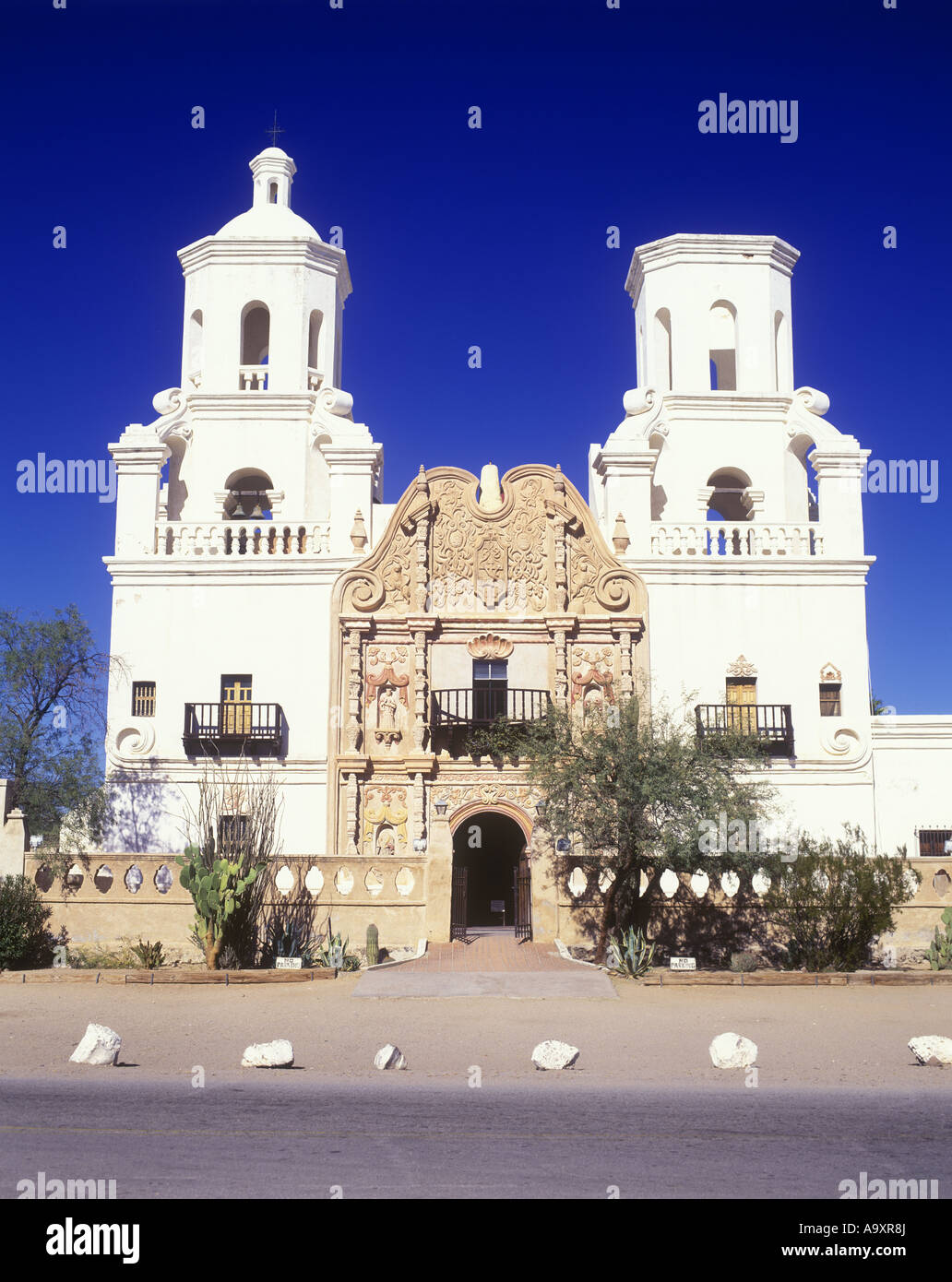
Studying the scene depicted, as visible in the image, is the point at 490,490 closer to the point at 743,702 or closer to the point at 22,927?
the point at 743,702

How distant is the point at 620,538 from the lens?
29.8 m

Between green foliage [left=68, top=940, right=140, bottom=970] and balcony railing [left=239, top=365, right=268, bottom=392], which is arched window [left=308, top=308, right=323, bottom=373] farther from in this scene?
green foliage [left=68, top=940, right=140, bottom=970]

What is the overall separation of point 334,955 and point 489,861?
875 cm

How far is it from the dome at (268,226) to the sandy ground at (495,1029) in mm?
20443

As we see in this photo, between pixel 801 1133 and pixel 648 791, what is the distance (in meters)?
12.3

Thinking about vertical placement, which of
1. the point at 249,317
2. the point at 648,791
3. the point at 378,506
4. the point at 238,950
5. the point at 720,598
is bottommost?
the point at 238,950

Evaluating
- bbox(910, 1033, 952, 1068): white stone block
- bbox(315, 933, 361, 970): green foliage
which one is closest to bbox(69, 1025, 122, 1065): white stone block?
bbox(910, 1033, 952, 1068): white stone block

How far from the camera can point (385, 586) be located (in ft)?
96.5

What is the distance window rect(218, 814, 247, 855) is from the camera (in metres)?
22.4

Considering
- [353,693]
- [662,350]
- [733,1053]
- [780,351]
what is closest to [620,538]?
[662,350]

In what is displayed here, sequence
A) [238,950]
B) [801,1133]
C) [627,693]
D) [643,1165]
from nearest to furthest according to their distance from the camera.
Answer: [643,1165] → [801,1133] → [238,950] → [627,693]
